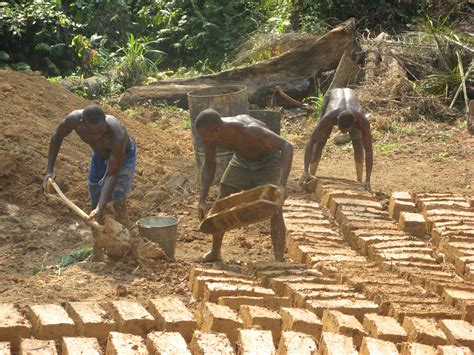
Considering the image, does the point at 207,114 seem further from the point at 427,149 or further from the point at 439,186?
the point at 427,149

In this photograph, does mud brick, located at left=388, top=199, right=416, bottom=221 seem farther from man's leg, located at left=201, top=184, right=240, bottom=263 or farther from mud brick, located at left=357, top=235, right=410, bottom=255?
man's leg, located at left=201, top=184, right=240, bottom=263

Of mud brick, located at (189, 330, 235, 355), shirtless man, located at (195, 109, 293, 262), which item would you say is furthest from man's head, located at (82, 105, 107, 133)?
mud brick, located at (189, 330, 235, 355)

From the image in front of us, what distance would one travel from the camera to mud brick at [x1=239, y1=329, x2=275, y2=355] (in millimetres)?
4367

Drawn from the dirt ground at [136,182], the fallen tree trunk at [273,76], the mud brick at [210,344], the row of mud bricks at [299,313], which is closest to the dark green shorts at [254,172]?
the row of mud bricks at [299,313]

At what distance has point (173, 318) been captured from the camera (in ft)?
15.7

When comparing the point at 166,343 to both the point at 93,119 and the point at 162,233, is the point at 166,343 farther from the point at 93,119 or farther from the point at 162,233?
the point at 93,119

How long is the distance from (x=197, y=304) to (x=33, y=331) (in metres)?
1.22

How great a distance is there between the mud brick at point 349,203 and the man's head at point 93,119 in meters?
2.49

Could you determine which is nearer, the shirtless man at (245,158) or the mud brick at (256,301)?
the mud brick at (256,301)

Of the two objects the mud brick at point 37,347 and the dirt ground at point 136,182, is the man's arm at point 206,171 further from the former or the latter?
the mud brick at point 37,347

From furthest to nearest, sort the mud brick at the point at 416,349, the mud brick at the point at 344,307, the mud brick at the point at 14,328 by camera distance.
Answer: the mud brick at the point at 344,307, the mud brick at the point at 14,328, the mud brick at the point at 416,349

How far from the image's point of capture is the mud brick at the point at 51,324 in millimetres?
4590

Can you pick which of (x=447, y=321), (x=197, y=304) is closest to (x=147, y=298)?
(x=197, y=304)

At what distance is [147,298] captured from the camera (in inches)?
216
